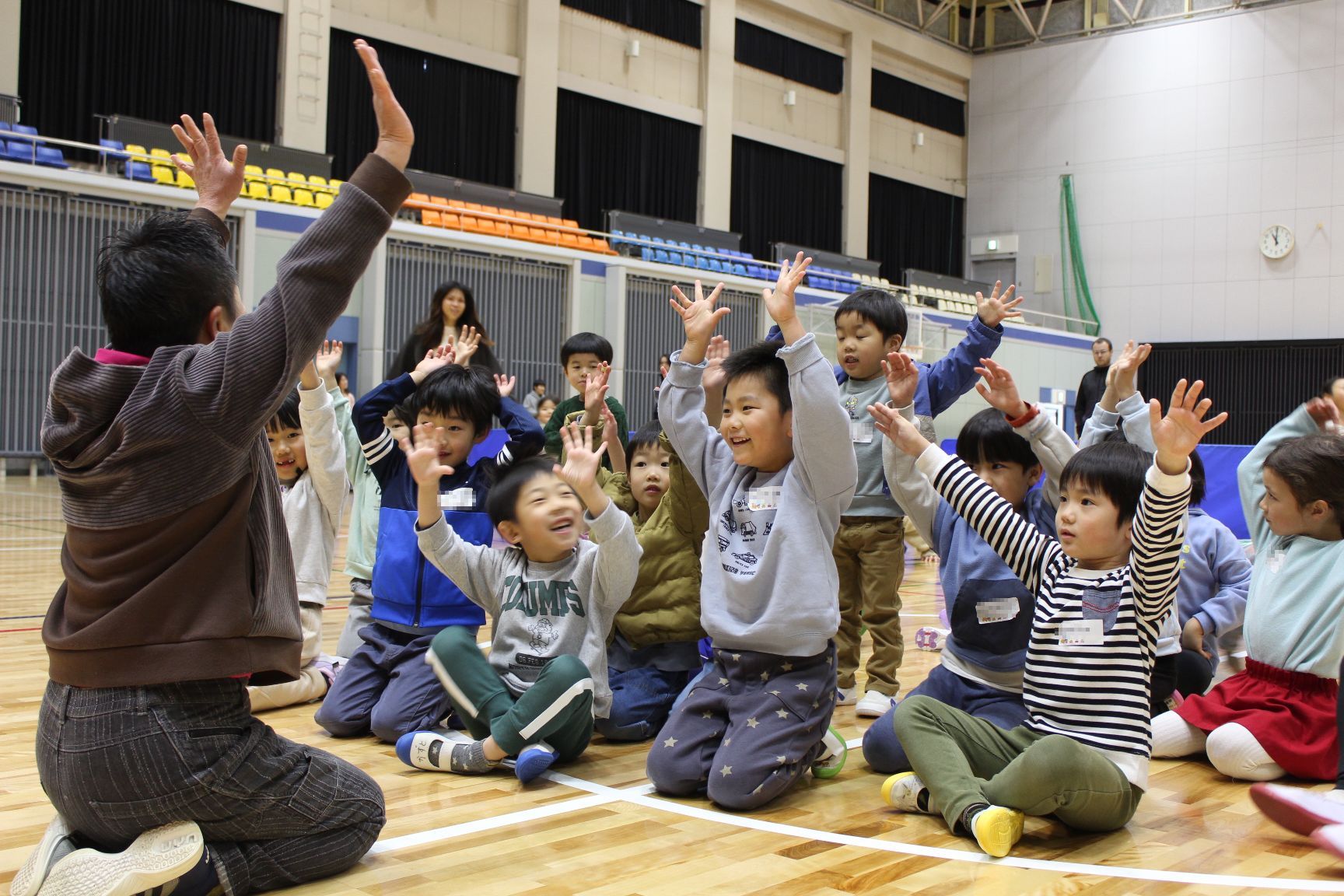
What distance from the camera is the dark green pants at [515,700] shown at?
2.74 metres

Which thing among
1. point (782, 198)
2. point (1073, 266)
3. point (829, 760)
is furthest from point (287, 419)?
point (1073, 266)

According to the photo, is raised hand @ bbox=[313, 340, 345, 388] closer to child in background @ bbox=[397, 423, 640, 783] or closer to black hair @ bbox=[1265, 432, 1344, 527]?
child in background @ bbox=[397, 423, 640, 783]

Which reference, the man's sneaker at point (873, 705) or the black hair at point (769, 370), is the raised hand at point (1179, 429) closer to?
the black hair at point (769, 370)

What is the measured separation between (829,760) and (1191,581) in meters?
1.55

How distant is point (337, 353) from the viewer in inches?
140

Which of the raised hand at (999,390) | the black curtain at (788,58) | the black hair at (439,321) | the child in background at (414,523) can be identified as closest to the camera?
the raised hand at (999,390)

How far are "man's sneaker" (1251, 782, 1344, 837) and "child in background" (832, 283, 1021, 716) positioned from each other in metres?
1.50

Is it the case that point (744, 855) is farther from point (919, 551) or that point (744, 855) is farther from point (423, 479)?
point (919, 551)

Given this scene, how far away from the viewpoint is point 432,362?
3434mm

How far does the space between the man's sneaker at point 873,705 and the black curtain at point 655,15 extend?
14.8 m

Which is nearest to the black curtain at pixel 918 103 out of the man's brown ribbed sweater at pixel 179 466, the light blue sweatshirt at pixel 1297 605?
the light blue sweatshirt at pixel 1297 605

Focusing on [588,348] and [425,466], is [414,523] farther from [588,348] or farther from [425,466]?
Answer: [588,348]

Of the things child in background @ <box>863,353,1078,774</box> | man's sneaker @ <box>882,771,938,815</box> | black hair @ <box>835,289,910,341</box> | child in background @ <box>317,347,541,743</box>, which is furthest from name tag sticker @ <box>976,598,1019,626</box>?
child in background @ <box>317,347,541,743</box>

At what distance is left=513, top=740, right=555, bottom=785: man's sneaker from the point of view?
2646 millimetres
